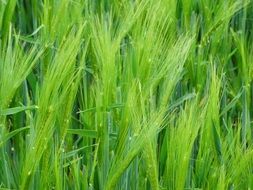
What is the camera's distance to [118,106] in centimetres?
108

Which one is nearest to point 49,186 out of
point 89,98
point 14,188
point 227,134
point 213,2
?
point 14,188

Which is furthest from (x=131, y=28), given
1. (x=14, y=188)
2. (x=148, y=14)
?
(x=14, y=188)

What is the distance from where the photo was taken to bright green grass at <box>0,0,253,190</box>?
39.8 inches

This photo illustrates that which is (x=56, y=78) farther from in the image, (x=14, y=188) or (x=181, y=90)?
(x=181, y=90)

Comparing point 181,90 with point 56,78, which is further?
point 181,90

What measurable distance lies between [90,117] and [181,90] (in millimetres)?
242

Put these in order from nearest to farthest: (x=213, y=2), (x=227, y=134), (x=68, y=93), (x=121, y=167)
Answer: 1. (x=121, y=167)
2. (x=68, y=93)
3. (x=227, y=134)
4. (x=213, y=2)

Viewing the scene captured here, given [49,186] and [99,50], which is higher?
[99,50]

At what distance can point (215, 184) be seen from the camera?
1073 millimetres

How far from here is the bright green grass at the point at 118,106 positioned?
1011mm

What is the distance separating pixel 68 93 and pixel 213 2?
0.46 meters

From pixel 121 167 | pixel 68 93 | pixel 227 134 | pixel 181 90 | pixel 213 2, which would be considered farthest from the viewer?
pixel 213 2

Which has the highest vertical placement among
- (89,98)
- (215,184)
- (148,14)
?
(148,14)

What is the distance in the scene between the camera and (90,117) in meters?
1.14
